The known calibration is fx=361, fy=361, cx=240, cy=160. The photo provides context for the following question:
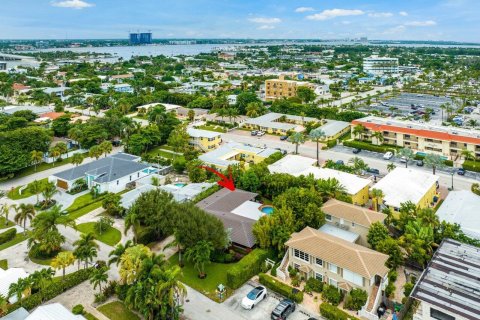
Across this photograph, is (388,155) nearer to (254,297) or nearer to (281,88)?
(254,297)

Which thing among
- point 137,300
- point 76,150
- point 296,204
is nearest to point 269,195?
point 296,204

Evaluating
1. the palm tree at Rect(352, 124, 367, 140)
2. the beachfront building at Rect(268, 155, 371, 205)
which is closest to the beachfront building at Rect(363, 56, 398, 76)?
the palm tree at Rect(352, 124, 367, 140)

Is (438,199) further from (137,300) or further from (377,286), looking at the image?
(137,300)

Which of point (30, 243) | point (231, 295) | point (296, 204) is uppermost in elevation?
point (296, 204)

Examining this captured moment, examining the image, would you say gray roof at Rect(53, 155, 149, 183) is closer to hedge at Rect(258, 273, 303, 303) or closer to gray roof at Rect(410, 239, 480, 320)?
hedge at Rect(258, 273, 303, 303)

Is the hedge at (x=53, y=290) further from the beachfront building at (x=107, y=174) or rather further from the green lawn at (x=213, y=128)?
the green lawn at (x=213, y=128)

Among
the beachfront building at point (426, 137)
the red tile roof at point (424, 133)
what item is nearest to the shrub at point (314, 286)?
the beachfront building at point (426, 137)

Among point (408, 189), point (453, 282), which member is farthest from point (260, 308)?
point (408, 189)

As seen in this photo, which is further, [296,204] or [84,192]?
[84,192]

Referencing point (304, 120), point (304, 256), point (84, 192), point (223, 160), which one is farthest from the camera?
point (304, 120)
